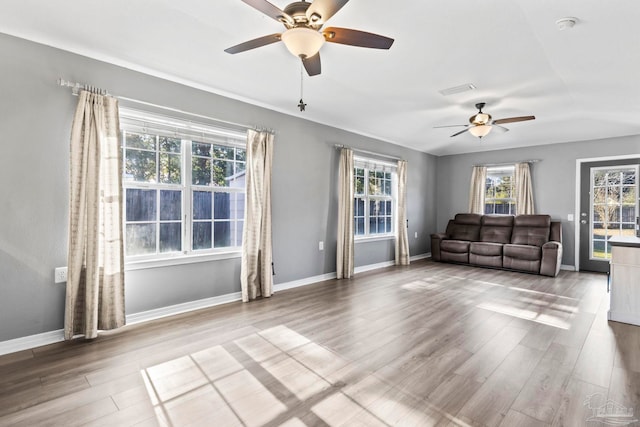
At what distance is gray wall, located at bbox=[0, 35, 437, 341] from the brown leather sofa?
371 centimetres

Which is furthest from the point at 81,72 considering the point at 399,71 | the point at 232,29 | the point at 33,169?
the point at 399,71

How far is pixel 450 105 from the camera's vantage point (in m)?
4.59

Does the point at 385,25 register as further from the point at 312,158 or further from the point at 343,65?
the point at 312,158

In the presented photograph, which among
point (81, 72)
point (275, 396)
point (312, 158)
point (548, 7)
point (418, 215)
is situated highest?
point (548, 7)

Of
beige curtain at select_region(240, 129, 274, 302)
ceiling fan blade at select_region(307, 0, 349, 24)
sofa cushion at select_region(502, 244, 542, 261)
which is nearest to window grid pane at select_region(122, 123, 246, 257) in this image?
beige curtain at select_region(240, 129, 274, 302)

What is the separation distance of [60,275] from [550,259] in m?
6.84

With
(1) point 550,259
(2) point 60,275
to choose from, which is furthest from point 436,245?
(2) point 60,275

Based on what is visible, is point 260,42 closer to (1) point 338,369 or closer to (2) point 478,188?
(1) point 338,369

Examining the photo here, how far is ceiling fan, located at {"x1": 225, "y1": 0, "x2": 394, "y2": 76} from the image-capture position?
193cm

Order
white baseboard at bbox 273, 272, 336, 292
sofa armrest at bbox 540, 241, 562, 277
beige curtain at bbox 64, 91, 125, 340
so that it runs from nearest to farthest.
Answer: beige curtain at bbox 64, 91, 125, 340
white baseboard at bbox 273, 272, 336, 292
sofa armrest at bbox 540, 241, 562, 277

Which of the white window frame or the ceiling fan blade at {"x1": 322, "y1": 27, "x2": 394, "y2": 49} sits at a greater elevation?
the ceiling fan blade at {"x1": 322, "y1": 27, "x2": 394, "y2": 49}

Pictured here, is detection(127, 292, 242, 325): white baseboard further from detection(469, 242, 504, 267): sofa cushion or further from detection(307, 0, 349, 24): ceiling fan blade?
detection(469, 242, 504, 267): sofa cushion

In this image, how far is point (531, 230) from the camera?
6.32 meters

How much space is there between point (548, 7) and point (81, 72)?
12.7 ft
